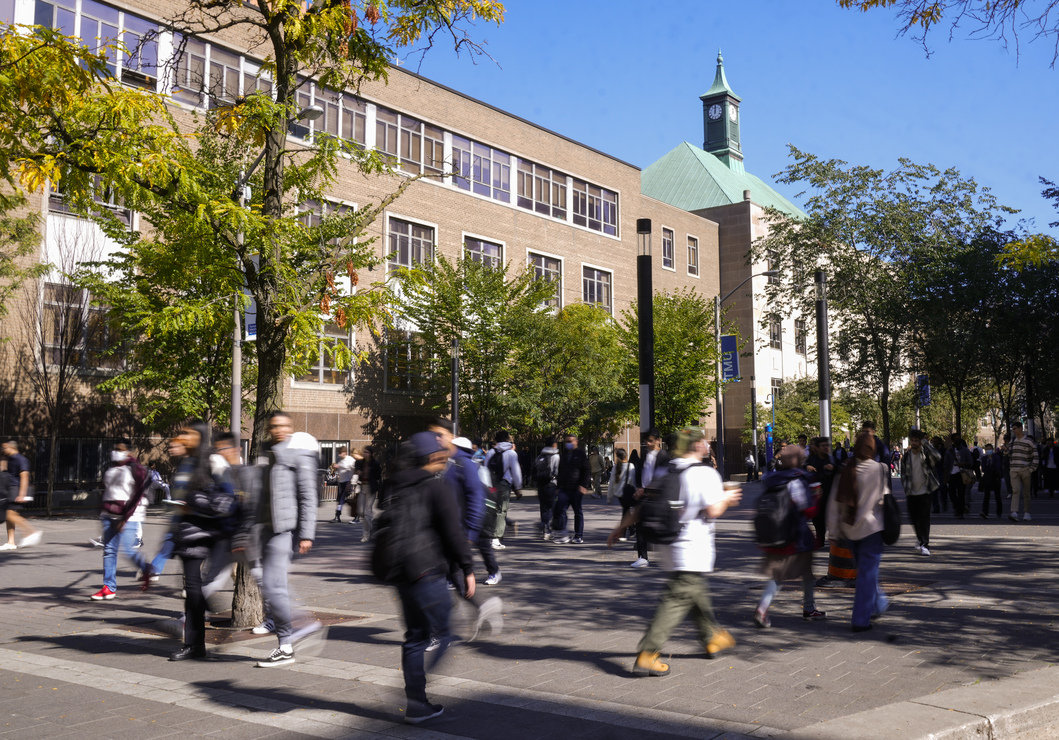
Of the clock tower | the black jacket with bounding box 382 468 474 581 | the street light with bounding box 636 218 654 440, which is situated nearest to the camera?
the black jacket with bounding box 382 468 474 581

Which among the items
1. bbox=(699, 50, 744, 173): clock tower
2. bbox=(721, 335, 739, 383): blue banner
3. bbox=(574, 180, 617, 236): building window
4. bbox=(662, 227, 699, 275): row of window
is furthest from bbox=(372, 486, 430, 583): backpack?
bbox=(699, 50, 744, 173): clock tower

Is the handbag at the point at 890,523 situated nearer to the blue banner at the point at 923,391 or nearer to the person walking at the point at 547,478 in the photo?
the person walking at the point at 547,478

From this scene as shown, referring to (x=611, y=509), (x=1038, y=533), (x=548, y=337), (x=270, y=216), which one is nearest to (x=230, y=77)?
(x=548, y=337)

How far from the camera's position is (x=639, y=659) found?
20.4 ft

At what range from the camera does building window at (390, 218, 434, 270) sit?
35.2 metres

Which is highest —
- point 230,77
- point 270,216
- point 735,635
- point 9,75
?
point 230,77

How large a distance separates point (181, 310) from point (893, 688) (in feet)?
21.3

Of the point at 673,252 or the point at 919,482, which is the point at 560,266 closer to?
the point at 673,252

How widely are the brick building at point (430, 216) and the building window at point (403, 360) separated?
8cm

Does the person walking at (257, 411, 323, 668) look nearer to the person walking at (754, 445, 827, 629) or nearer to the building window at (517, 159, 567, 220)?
the person walking at (754, 445, 827, 629)

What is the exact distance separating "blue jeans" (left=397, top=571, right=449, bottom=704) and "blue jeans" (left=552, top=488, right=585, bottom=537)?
9328 mm

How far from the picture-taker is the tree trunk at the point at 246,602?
26.6 feet

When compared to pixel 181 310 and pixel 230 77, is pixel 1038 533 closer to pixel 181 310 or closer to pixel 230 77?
pixel 181 310

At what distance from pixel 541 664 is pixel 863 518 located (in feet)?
9.94
